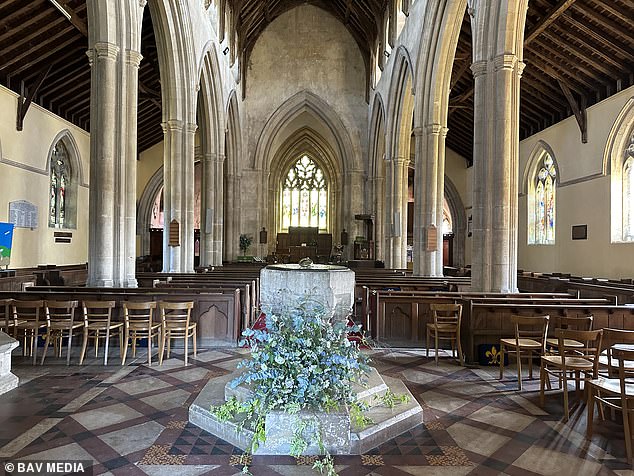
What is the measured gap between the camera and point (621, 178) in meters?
12.9

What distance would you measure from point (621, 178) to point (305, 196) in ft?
58.6

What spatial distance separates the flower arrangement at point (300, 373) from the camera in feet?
11.6

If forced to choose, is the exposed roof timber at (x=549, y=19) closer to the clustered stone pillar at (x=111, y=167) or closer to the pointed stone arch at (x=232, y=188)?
the clustered stone pillar at (x=111, y=167)

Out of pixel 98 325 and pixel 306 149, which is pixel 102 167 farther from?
pixel 306 149

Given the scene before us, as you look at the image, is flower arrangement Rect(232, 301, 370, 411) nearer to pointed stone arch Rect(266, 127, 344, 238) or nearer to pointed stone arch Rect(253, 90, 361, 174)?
pointed stone arch Rect(253, 90, 361, 174)

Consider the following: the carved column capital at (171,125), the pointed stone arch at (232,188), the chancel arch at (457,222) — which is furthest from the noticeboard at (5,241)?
the chancel arch at (457,222)

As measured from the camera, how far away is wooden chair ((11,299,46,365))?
5893mm

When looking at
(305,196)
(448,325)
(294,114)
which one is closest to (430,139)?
(448,325)

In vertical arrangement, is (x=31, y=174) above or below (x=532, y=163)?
below

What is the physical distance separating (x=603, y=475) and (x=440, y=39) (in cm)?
1127

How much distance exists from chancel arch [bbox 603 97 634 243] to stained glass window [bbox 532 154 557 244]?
10.4ft

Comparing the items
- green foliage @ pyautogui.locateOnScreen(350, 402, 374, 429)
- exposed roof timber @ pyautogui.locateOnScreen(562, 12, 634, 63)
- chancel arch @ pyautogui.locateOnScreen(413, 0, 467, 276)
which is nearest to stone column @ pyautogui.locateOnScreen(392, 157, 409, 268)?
chancel arch @ pyautogui.locateOnScreen(413, 0, 467, 276)

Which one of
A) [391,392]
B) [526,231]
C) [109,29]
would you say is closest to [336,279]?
[391,392]

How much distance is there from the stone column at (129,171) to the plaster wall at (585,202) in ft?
38.4
